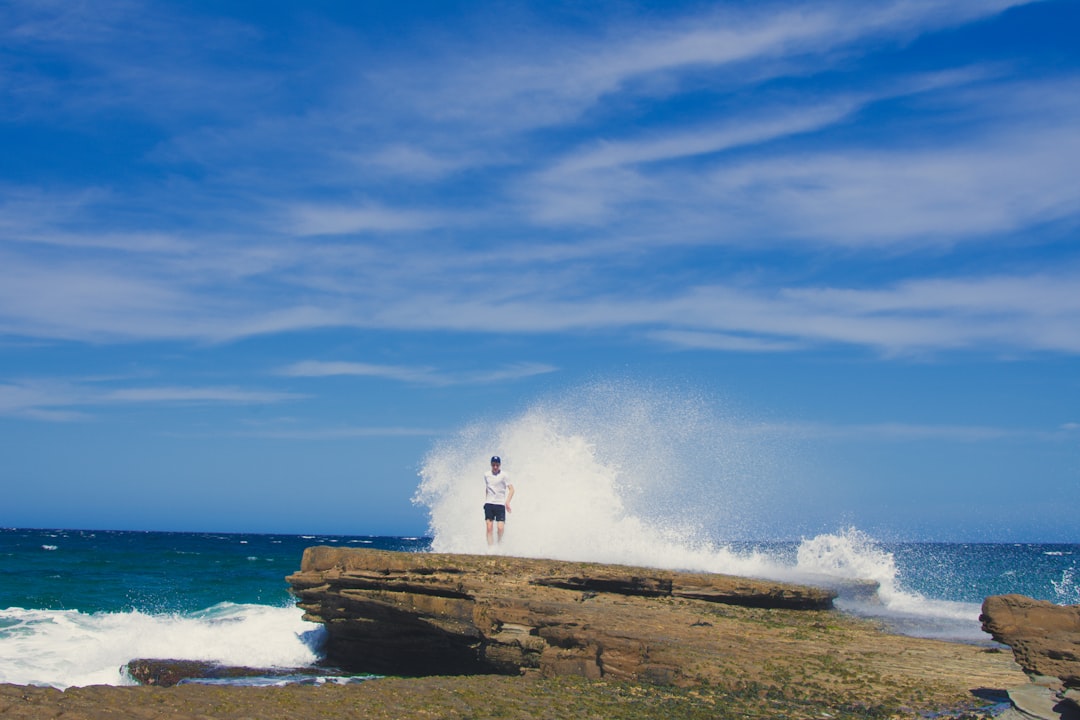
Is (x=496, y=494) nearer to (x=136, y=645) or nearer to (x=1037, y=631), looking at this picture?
(x=136, y=645)

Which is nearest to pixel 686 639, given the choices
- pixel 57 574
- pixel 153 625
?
pixel 153 625

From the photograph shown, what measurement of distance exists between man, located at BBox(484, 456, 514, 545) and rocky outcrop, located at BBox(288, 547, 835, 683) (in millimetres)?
2247

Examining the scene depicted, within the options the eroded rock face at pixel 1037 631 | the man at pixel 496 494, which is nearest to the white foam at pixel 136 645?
the man at pixel 496 494

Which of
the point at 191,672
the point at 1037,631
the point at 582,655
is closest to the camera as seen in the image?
the point at 1037,631

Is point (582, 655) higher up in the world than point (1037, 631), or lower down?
lower down

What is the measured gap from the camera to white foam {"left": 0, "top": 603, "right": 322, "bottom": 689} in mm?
14125

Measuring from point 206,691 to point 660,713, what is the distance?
443 centimetres

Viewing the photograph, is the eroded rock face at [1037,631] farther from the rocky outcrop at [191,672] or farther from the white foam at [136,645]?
the white foam at [136,645]

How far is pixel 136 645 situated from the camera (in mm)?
15336

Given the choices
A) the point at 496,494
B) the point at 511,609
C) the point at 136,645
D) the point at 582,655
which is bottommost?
the point at 136,645

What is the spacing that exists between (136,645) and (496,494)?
710 centimetres

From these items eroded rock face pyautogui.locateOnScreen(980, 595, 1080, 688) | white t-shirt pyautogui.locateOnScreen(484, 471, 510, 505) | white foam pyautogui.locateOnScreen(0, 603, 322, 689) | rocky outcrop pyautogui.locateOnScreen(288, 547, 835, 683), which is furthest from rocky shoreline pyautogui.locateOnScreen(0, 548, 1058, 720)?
white t-shirt pyautogui.locateOnScreen(484, 471, 510, 505)

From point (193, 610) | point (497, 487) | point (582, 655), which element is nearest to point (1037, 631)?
point (582, 655)

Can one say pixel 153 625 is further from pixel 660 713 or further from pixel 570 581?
pixel 660 713
